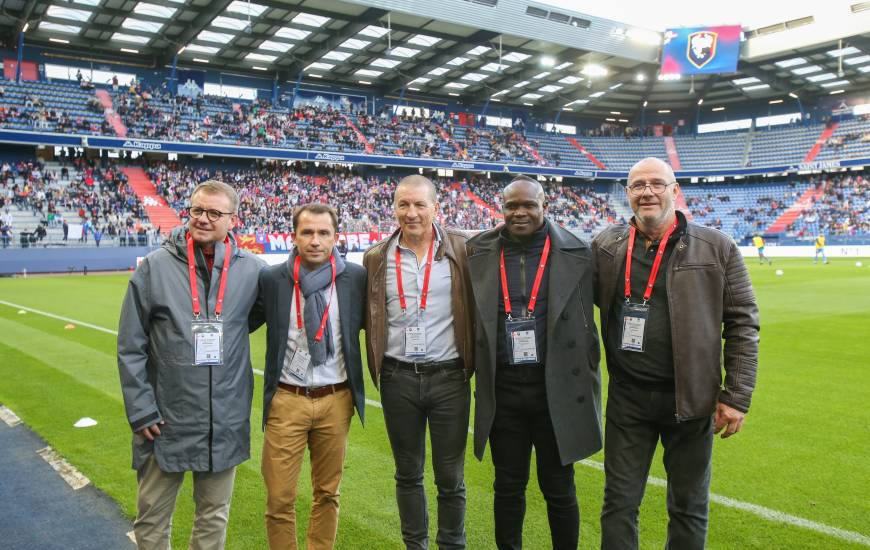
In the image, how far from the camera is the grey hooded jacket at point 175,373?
299 centimetres

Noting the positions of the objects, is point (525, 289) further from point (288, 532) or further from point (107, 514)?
point (107, 514)

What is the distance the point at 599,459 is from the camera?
5.26 metres

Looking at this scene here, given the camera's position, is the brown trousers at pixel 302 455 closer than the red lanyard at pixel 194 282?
No

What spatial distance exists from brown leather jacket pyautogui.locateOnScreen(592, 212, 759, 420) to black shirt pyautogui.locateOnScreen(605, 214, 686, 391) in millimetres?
55

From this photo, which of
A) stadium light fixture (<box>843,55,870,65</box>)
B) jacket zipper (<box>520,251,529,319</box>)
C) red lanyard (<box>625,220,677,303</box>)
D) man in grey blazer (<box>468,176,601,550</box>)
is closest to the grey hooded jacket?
man in grey blazer (<box>468,176,601,550</box>)

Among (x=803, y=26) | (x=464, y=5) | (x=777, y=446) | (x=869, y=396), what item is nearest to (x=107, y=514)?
(x=777, y=446)

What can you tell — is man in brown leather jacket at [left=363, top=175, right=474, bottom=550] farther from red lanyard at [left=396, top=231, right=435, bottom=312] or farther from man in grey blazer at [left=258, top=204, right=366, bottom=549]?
man in grey blazer at [left=258, top=204, right=366, bottom=549]

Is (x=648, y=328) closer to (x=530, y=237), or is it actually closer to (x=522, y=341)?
(x=522, y=341)

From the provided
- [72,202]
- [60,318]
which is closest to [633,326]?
[60,318]

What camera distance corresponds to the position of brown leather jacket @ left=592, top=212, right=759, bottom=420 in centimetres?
299

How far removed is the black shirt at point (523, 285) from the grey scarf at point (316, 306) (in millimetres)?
925

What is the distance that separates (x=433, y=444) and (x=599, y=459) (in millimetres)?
2408

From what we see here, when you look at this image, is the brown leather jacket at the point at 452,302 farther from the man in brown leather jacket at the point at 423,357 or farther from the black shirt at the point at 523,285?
the black shirt at the point at 523,285

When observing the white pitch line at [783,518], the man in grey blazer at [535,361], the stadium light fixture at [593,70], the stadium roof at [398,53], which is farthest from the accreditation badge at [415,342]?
the stadium light fixture at [593,70]
